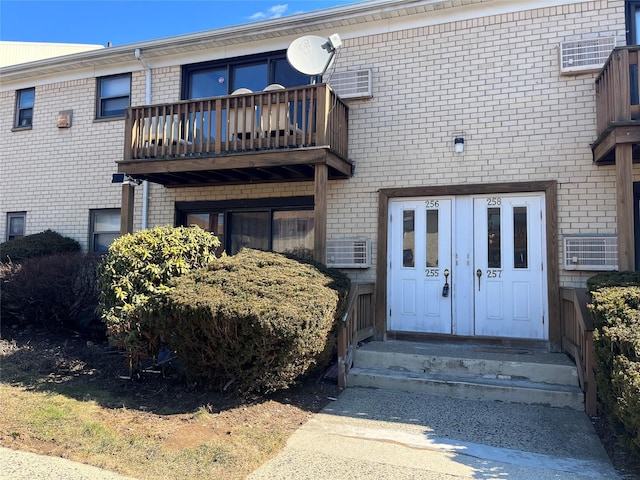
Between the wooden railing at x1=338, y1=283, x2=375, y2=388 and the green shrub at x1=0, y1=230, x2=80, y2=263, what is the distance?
6.31 m

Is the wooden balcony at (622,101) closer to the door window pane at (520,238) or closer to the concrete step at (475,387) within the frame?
the door window pane at (520,238)

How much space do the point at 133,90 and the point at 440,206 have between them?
6.80 meters

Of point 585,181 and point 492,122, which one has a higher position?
point 492,122

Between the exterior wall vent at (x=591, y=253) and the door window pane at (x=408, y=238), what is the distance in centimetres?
219

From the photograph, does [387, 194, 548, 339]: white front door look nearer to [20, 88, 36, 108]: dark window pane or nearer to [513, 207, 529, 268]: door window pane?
[513, 207, 529, 268]: door window pane

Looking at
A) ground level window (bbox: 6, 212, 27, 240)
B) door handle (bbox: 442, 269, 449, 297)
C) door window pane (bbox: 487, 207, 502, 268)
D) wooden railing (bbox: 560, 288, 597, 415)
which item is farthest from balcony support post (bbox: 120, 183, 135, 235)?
wooden railing (bbox: 560, 288, 597, 415)

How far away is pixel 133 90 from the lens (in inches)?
400

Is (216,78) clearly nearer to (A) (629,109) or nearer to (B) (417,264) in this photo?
(B) (417,264)

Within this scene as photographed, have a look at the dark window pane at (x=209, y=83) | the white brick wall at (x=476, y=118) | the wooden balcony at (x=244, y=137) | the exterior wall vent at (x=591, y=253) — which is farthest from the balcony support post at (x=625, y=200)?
the dark window pane at (x=209, y=83)

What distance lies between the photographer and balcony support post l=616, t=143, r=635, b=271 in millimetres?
5840

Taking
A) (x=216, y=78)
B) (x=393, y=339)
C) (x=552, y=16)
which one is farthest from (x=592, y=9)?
(x=216, y=78)

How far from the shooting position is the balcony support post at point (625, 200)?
19.2 ft

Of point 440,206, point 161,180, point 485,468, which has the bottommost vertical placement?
point 485,468

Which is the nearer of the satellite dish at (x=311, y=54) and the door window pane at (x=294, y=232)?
the satellite dish at (x=311, y=54)
